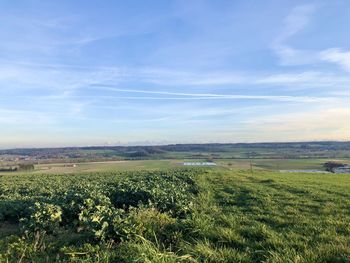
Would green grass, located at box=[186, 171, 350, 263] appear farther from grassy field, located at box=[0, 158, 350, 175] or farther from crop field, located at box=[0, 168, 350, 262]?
grassy field, located at box=[0, 158, 350, 175]

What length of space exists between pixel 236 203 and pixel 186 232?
6817mm

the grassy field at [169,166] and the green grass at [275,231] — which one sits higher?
the green grass at [275,231]

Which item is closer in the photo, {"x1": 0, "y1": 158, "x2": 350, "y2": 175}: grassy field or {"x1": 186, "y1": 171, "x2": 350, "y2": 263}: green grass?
{"x1": 186, "y1": 171, "x2": 350, "y2": 263}: green grass

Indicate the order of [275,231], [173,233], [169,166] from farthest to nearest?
[169,166], [275,231], [173,233]

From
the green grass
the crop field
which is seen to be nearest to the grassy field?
the green grass

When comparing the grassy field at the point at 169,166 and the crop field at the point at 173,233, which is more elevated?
the crop field at the point at 173,233

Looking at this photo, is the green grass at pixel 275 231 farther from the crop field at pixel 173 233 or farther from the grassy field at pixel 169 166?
the grassy field at pixel 169 166

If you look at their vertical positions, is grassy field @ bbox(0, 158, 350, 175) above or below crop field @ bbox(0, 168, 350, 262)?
below

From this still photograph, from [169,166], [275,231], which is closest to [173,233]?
[275,231]

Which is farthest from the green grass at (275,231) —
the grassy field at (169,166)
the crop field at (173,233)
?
the grassy field at (169,166)

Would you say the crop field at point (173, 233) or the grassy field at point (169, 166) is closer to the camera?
the crop field at point (173, 233)

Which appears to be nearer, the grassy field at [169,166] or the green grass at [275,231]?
the green grass at [275,231]

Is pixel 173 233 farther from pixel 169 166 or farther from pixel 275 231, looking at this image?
pixel 169 166

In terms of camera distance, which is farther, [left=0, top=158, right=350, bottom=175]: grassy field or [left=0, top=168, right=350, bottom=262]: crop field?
[left=0, top=158, right=350, bottom=175]: grassy field
